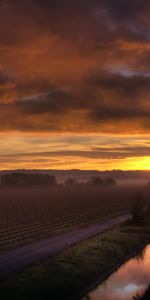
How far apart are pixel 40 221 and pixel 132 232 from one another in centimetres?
1930

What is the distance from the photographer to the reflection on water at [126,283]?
122ft

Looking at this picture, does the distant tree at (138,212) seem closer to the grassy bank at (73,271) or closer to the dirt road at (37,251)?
the dirt road at (37,251)

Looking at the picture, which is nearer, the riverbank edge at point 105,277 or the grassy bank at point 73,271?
the grassy bank at point 73,271

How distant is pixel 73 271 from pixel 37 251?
718cm

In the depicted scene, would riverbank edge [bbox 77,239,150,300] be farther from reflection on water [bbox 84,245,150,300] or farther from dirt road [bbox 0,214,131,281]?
dirt road [bbox 0,214,131,281]

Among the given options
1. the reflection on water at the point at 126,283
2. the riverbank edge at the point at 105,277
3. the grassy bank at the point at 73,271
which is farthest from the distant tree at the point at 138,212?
the reflection on water at the point at 126,283

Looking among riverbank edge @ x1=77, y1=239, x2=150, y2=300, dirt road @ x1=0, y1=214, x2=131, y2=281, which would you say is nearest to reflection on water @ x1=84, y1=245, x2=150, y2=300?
riverbank edge @ x1=77, y1=239, x2=150, y2=300

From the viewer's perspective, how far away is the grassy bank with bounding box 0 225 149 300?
3541 centimetres

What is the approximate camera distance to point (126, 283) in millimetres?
41688

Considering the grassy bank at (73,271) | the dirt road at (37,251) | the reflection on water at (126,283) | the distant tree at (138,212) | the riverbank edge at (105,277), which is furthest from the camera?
the distant tree at (138,212)

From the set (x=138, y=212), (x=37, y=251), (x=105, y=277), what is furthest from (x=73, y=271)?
(x=138, y=212)

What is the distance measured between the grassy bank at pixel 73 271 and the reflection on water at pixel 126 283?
128 centimetres

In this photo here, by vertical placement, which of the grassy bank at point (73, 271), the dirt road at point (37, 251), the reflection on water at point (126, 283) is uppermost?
the dirt road at point (37, 251)

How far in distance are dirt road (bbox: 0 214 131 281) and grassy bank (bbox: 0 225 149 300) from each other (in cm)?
113
